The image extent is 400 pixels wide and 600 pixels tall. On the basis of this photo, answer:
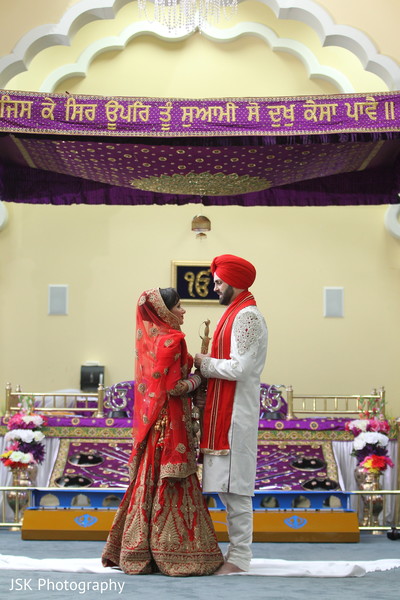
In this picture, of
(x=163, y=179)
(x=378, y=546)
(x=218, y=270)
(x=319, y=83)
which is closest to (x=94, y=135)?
(x=163, y=179)

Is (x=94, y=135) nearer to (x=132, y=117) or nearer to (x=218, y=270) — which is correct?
(x=132, y=117)

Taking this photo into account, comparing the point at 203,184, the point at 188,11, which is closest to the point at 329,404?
the point at 203,184

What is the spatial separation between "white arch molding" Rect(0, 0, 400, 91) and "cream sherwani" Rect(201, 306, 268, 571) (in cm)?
437

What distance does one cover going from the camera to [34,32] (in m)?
8.68

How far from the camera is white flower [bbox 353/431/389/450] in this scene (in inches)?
310

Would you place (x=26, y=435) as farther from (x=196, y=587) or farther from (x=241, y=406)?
(x=196, y=587)

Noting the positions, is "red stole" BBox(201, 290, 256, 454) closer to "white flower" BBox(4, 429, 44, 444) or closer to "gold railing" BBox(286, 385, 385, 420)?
"white flower" BBox(4, 429, 44, 444)

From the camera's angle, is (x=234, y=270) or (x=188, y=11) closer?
(x=234, y=270)

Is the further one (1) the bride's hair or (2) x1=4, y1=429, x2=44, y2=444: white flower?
(2) x1=4, y1=429, x2=44, y2=444: white flower

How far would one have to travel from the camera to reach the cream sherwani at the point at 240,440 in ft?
16.2

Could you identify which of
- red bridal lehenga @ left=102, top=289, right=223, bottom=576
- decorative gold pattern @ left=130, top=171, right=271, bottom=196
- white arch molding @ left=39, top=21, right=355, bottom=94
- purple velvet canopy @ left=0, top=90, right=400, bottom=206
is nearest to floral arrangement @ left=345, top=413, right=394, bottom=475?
purple velvet canopy @ left=0, top=90, right=400, bottom=206

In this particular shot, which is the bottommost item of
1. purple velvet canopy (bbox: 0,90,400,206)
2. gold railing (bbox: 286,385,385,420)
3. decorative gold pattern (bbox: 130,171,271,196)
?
gold railing (bbox: 286,385,385,420)

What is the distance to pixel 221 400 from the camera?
16.6ft

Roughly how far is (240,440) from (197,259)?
621 cm
